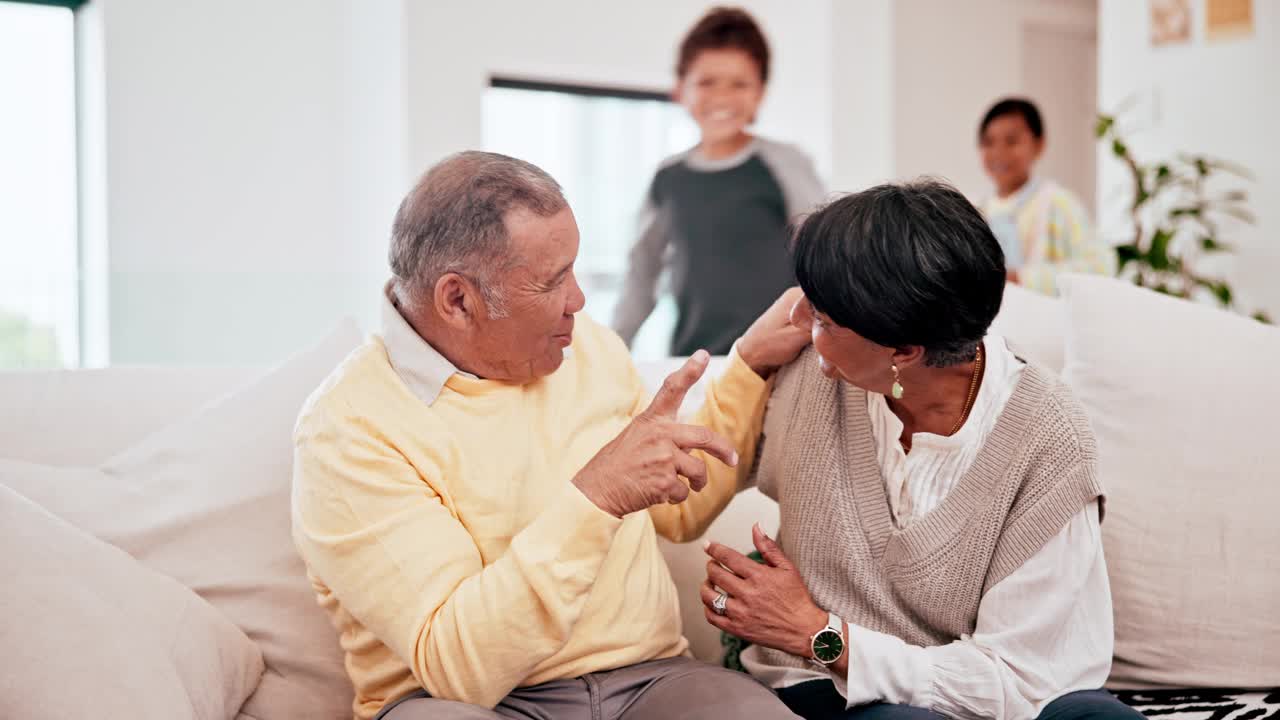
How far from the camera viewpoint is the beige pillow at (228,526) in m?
1.45

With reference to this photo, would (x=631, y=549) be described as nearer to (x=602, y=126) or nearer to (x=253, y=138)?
(x=253, y=138)

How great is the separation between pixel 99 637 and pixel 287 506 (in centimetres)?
35

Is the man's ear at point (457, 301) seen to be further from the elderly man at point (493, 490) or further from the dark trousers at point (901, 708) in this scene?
the dark trousers at point (901, 708)

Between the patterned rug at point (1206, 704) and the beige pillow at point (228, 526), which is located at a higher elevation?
the beige pillow at point (228, 526)

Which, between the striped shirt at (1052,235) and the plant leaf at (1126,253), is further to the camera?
the plant leaf at (1126,253)

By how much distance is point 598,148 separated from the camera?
248 inches

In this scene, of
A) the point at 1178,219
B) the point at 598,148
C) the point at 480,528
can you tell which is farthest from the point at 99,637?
the point at 598,148

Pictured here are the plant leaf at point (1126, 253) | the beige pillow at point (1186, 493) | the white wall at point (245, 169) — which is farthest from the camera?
the white wall at point (245, 169)

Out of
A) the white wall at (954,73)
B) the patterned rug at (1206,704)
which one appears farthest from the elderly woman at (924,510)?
the white wall at (954,73)

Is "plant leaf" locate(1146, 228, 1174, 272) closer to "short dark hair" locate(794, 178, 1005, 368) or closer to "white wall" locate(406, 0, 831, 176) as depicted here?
"white wall" locate(406, 0, 831, 176)

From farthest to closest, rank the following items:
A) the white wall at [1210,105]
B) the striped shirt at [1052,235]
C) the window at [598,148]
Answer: the window at [598,148] < the white wall at [1210,105] < the striped shirt at [1052,235]

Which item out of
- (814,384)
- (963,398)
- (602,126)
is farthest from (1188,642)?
(602,126)

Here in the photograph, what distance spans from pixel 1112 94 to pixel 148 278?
14.8 ft

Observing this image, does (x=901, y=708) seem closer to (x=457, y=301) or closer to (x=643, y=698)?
(x=643, y=698)
